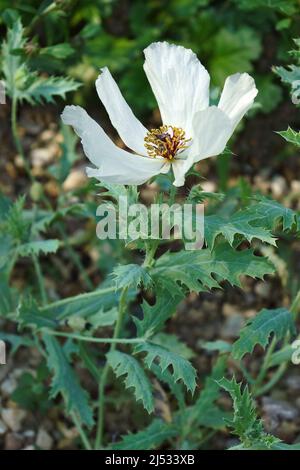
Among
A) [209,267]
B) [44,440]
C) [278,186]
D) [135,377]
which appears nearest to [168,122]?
[209,267]

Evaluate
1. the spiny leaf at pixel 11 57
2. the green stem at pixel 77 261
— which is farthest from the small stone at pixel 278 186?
the spiny leaf at pixel 11 57

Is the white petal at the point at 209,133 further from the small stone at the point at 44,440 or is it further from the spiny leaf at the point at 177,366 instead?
the small stone at the point at 44,440

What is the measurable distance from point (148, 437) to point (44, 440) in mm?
385

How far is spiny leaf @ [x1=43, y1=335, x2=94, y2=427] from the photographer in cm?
210

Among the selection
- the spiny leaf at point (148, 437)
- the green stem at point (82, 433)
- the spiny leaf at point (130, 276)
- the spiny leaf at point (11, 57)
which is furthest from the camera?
the spiny leaf at point (11, 57)

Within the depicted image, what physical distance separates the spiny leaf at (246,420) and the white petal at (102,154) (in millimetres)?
459

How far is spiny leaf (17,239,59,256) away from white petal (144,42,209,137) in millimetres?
486

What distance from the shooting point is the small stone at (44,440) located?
7.77 feet

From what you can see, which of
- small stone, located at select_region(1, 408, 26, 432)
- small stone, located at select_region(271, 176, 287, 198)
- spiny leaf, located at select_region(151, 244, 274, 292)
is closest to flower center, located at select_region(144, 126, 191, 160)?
spiny leaf, located at select_region(151, 244, 274, 292)

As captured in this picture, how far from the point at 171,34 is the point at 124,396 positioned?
135 centimetres

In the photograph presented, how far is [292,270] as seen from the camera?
281cm

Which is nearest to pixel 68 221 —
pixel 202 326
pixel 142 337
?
pixel 202 326

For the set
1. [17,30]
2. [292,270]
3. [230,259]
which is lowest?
[292,270]

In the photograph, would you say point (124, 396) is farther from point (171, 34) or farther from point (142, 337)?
point (171, 34)
